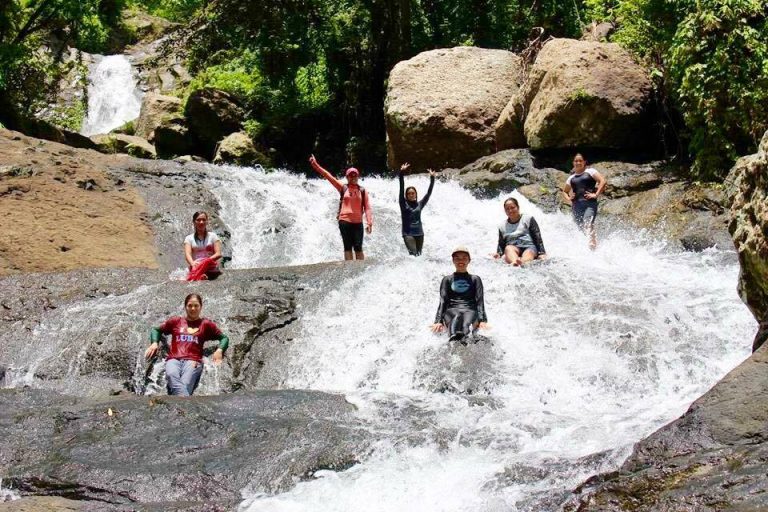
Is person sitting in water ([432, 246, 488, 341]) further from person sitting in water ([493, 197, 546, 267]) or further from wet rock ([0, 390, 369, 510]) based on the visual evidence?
person sitting in water ([493, 197, 546, 267])

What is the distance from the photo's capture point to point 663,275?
10789 millimetres

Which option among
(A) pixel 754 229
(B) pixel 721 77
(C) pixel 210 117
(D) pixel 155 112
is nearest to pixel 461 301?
(A) pixel 754 229

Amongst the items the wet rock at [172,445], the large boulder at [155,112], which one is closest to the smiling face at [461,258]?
the wet rock at [172,445]

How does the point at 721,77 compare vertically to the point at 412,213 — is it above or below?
above

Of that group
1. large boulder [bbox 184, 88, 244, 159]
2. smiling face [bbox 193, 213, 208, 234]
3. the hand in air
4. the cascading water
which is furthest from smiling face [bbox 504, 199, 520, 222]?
the cascading water

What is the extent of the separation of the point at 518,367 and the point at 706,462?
4.02m

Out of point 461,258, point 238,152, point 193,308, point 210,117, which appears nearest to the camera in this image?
point 193,308

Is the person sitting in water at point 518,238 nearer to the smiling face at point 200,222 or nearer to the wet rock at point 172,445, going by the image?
the smiling face at point 200,222

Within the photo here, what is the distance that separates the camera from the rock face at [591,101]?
15.4 meters

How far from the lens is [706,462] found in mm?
3848

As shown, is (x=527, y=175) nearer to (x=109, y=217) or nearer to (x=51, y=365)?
(x=109, y=217)

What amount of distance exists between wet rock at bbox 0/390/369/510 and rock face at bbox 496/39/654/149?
401 inches

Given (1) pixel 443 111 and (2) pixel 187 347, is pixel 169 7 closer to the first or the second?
Answer: (1) pixel 443 111

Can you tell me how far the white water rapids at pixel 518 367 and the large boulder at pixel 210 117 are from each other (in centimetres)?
1181
